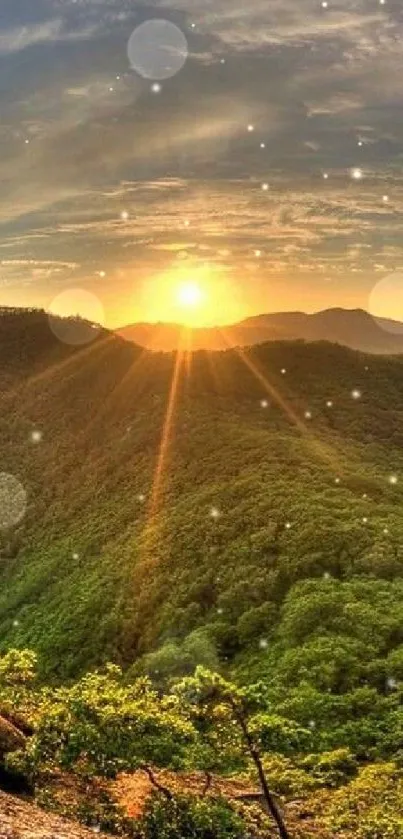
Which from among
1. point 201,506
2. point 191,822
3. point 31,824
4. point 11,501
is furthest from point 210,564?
point 11,501

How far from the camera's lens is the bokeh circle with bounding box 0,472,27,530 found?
49.5m

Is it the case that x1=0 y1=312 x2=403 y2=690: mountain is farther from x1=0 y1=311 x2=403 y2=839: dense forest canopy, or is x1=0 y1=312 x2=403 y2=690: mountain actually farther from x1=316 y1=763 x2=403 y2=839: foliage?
x1=316 y1=763 x2=403 y2=839: foliage

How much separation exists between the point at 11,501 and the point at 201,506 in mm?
19338

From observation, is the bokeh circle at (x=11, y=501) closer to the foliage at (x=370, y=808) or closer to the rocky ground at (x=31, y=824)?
the rocky ground at (x=31, y=824)

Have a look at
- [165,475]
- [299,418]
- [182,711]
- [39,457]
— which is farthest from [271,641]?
[39,457]

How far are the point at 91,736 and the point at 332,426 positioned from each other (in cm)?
3964

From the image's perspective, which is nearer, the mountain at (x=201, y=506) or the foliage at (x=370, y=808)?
the foliage at (x=370, y=808)

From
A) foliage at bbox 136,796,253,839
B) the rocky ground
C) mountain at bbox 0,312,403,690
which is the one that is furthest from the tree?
mountain at bbox 0,312,403,690

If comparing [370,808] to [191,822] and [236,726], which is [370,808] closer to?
[236,726]

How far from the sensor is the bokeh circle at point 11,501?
162 feet

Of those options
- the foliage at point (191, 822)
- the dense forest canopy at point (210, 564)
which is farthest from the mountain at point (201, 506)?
the foliage at point (191, 822)

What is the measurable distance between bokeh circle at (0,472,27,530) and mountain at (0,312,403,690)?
0.17 m

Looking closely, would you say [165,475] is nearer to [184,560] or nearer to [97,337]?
[184,560]

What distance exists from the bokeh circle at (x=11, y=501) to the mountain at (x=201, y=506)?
17 centimetres
